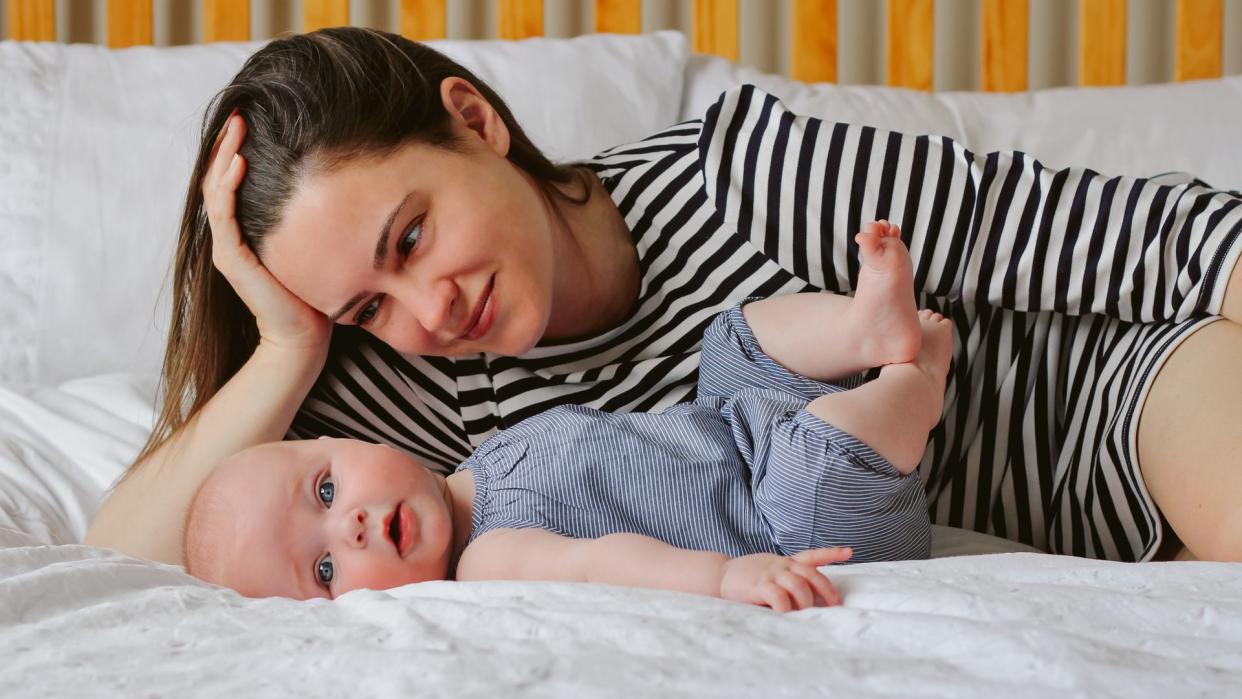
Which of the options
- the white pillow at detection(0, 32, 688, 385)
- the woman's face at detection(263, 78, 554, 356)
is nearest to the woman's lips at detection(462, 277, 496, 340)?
the woman's face at detection(263, 78, 554, 356)

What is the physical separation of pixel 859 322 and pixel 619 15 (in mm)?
1165

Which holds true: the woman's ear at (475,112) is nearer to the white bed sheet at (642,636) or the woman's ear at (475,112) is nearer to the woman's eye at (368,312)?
the woman's eye at (368,312)

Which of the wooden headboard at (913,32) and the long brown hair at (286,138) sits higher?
the wooden headboard at (913,32)

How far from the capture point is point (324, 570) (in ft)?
3.13

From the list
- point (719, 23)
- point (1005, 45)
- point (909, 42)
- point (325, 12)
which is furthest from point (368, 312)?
point (1005, 45)

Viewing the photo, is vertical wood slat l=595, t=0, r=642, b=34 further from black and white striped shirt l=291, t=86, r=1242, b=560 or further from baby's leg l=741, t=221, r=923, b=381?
baby's leg l=741, t=221, r=923, b=381

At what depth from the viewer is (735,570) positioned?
0.72 metres

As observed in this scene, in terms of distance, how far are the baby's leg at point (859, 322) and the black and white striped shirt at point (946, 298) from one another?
131 millimetres

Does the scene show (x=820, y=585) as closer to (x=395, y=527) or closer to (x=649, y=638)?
(x=649, y=638)

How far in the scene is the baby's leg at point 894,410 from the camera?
2.85 feet

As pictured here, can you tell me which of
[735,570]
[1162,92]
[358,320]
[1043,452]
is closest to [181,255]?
[358,320]

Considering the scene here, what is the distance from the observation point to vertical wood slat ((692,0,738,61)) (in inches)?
77.7

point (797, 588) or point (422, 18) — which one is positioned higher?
point (422, 18)

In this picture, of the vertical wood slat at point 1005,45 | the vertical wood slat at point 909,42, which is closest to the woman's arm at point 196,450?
the vertical wood slat at point 909,42
